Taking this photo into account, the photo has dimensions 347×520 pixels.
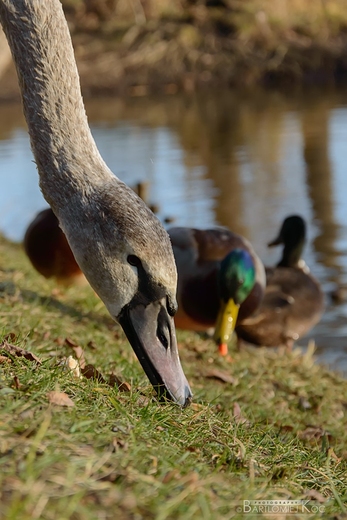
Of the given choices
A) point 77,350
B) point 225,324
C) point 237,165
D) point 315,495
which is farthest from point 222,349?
point 237,165

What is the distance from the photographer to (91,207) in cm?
337

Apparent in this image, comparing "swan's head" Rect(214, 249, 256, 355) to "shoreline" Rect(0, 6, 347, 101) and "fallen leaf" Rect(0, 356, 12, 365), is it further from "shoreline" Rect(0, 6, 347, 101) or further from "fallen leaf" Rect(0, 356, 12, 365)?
"shoreline" Rect(0, 6, 347, 101)

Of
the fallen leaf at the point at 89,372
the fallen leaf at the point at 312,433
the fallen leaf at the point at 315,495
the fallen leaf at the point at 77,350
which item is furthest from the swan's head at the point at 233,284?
the fallen leaf at the point at 315,495

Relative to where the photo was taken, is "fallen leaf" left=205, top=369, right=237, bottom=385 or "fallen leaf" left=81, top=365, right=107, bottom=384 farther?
"fallen leaf" left=205, top=369, right=237, bottom=385

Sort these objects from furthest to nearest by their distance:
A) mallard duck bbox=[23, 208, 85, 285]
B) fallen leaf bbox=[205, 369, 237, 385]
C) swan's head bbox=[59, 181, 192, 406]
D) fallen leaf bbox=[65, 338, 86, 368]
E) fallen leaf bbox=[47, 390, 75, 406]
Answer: mallard duck bbox=[23, 208, 85, 285], fallen leaf bbox=[205, 369, 237, 385], fallen leaf bbox=[65, 338, 86, 368], swan's head bbox=[59, 181, 192, 406], fallen leaf bbox=[47, 390, 75, 406]

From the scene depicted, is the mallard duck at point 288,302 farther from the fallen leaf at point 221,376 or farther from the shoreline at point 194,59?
the shoreline at point 194,59

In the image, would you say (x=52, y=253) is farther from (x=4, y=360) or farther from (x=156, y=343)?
(x=4, y=360)

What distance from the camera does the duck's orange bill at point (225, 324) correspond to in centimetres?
615

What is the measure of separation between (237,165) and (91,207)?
38.9ft

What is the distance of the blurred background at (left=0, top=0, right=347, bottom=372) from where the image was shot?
11412 millimetres

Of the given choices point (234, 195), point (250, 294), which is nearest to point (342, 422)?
point (250, 294)

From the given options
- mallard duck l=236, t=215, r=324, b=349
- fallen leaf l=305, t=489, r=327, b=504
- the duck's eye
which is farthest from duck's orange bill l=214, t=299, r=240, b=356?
fallen leaf l=305, t=489, r=327, b=504

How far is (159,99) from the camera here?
956 inches

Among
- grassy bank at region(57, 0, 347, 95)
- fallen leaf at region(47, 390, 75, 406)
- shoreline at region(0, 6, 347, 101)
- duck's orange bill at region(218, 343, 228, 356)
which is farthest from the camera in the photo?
grassy bank at region(57, 0, 347, 95)
